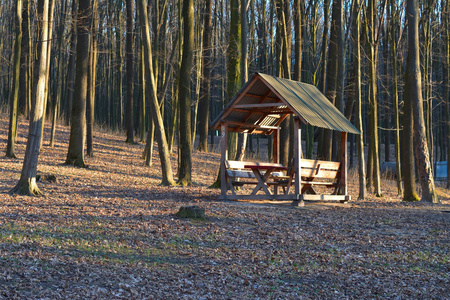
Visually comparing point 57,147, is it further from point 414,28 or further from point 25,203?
Result: point 414,28

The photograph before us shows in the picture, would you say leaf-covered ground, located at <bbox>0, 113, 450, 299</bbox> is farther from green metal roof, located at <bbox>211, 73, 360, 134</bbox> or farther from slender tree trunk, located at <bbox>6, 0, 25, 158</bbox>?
slender tree trunk, located at <bbox>6, 0, 25, 158</bbox>

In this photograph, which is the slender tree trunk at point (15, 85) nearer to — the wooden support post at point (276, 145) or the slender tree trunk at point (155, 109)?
the slender tree trunk at point (155, 109)

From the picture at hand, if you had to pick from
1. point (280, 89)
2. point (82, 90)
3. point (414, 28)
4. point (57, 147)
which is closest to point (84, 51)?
point (82, 90)

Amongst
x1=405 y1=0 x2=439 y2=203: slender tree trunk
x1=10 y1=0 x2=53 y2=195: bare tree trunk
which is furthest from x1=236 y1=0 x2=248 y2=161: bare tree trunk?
x1=10 y1=0 x2=53 y2=195: bare tree trunk

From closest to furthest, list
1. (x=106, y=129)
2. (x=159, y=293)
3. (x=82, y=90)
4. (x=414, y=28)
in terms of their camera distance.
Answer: (x=159, y=293) → (x=414, y=28) → (x=82, y=90) → (x=106, y=129)

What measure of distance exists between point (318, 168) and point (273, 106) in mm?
2256

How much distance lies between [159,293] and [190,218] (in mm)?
4326

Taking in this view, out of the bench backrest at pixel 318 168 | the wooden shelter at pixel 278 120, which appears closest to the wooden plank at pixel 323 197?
the wooden shelter at pixel 278 120

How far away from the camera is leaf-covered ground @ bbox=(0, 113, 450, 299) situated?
5.62 metres

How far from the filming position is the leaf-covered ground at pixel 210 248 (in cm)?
562

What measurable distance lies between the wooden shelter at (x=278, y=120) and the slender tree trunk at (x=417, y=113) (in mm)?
2534

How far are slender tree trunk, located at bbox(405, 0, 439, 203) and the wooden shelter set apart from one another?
2.53 meters

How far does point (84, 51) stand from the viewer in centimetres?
1773

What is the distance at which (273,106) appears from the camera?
12.9 metres
